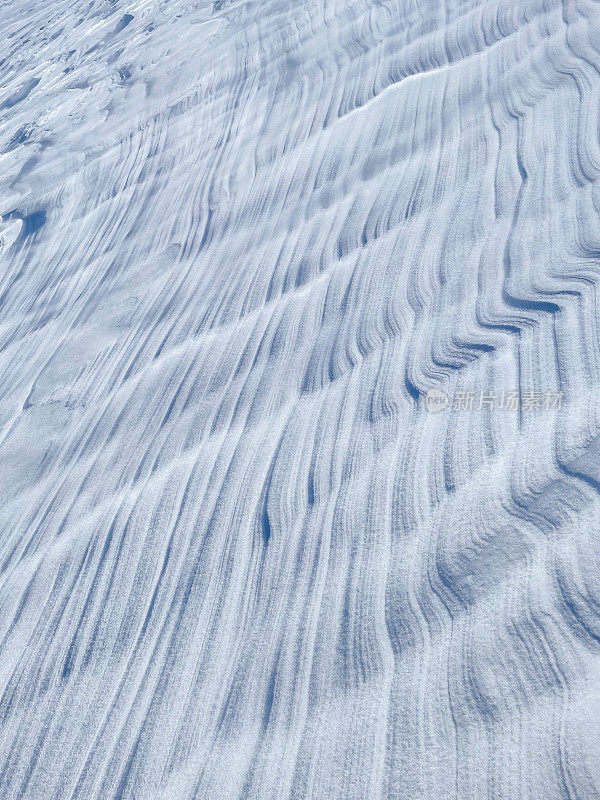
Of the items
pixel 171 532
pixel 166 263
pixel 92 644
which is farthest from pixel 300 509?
pixel 166 263

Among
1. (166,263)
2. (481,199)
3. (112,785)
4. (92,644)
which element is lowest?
(112,785)

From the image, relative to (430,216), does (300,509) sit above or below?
below

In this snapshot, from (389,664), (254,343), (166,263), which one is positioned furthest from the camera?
(166,263)

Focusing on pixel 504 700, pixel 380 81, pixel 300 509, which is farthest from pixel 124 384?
pixel 380 81

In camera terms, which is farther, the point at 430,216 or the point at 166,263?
the point at 166,263

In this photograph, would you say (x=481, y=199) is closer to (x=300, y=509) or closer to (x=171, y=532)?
(x=300, y=509)

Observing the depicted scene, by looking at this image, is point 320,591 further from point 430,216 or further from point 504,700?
point 430,216

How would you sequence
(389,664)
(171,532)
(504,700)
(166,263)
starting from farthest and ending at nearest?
(166,263) < (171,532) < (389,664) < (504,700)
